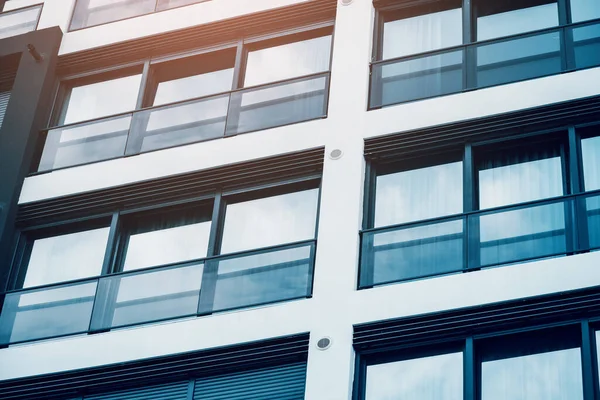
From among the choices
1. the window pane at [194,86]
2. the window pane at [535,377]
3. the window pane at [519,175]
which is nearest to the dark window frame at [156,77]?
the window pane at [194,86]

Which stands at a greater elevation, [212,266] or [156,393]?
[212,266]

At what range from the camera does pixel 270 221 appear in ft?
67.5

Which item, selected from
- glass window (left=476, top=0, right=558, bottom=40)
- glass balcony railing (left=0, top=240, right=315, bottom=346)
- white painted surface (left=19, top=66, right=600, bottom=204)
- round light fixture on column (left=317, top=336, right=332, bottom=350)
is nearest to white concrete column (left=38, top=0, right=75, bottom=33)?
white painted surface (left=19, top=66, right=600, bottom=204)

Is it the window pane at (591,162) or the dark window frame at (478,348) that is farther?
the window pane at (591,162)

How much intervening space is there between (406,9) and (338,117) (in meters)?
3.18

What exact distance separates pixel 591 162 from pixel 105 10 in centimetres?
1145

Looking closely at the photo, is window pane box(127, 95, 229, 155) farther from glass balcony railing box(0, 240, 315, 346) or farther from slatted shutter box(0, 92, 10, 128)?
→ slatted shutter box(0, 92, 10, 128)

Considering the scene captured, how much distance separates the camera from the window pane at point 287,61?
22625mm

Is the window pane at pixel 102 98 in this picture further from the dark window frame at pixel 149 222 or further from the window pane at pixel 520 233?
the window pane at pixel 520 233

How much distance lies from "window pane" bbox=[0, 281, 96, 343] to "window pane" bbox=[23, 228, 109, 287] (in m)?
0.50

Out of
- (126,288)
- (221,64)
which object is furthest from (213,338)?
(221,64)

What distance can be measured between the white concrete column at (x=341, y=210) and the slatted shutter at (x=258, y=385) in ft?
1.63

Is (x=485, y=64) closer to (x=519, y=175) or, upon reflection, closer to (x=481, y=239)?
(x=519, y=175)

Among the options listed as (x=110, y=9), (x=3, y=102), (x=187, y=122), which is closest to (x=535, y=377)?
(x=187, y=122)
